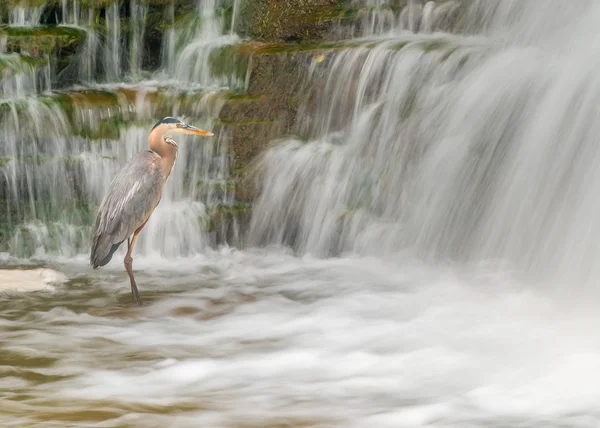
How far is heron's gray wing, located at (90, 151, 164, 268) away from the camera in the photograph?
7391 millimetres

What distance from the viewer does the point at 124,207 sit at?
24.3 ft

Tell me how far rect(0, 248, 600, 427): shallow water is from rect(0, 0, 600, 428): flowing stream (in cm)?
2

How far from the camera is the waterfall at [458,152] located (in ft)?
22.8

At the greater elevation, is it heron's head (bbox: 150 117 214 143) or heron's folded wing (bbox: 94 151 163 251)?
heron's head (bbox: 150 117 214 143)

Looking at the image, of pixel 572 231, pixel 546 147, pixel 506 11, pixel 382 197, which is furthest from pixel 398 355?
pixel 506 11

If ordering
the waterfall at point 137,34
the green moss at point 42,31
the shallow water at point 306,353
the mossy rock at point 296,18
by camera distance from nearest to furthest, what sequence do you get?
the shallow water at point 306,353, the mossy rock at point 296,18, the green moss at point 42,31, the waterfall at point 137,34

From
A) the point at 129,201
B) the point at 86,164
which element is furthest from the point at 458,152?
the point at 86,164

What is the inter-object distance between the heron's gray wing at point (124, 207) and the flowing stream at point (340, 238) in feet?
1.48

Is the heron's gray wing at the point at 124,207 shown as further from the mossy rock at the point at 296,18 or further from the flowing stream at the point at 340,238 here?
the mossy rock at the point at 296,18

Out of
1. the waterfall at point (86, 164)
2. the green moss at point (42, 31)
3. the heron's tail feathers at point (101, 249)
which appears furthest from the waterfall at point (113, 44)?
the heron's tail feathers at point (101, 249)

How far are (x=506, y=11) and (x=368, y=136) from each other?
6.86 ft

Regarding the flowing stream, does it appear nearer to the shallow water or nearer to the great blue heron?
the shallow water

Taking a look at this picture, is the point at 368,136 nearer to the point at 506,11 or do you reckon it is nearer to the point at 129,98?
the point at 506,11

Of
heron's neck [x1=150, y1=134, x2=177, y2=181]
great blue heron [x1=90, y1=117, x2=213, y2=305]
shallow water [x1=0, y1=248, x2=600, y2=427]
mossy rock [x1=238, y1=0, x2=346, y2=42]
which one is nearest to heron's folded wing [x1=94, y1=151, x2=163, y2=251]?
great blue heron [x1=90, y1=117, x2=213, y2=305]
